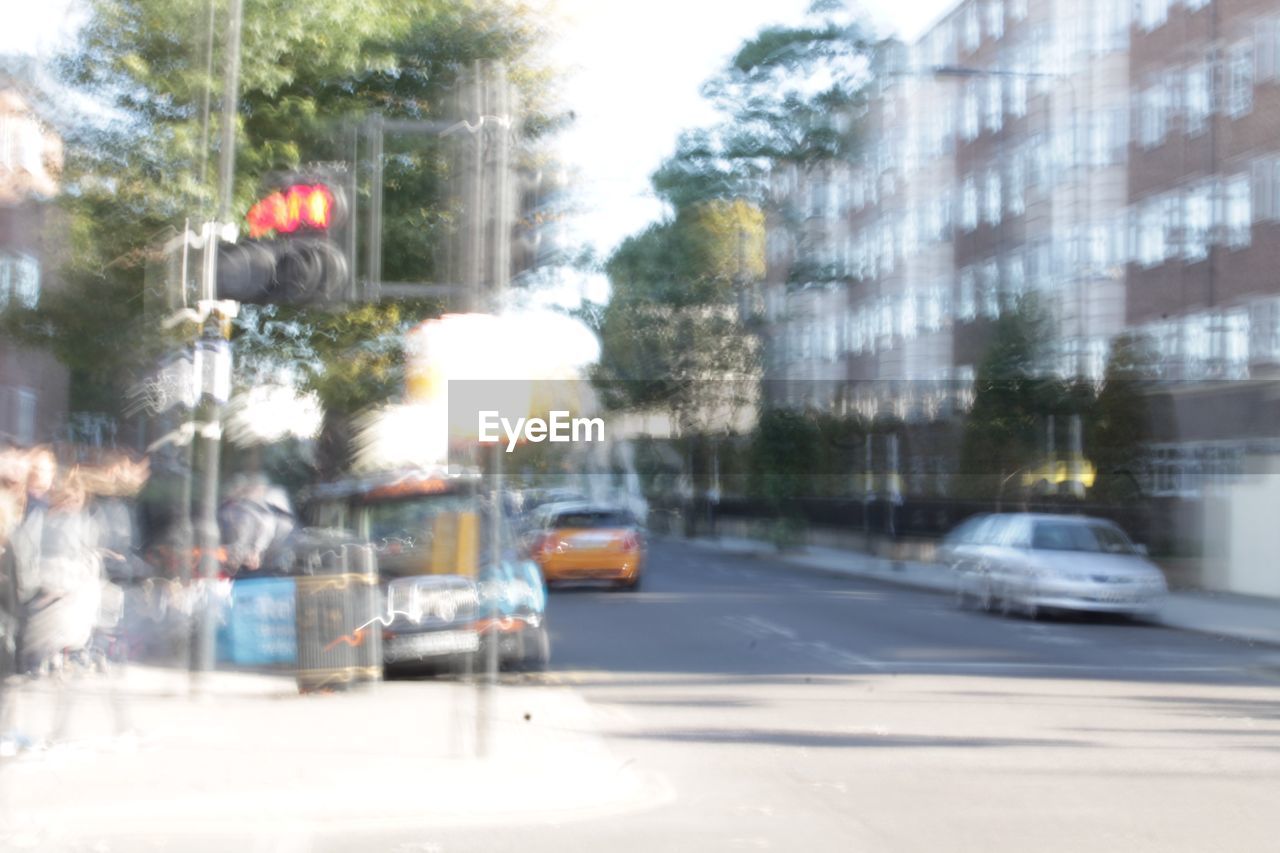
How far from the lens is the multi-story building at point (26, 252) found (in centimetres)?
2232

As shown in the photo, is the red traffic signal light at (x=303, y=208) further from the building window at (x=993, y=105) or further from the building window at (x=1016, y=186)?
the building window at (x=993, y=105)

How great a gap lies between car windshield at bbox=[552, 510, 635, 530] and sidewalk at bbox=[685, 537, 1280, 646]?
6233 mm

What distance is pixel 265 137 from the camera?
21.4 m

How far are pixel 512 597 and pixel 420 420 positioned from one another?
845 cm

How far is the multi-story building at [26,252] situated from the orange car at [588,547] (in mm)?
8106

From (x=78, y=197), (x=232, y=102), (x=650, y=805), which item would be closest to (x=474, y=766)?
(x=650, y=805)

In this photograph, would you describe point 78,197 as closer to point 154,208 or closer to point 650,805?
point 154,208

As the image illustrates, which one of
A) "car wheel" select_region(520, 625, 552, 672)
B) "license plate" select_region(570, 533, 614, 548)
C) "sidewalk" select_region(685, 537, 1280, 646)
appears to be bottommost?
"sidewalk" select_region(685, 537, 1280, 646)

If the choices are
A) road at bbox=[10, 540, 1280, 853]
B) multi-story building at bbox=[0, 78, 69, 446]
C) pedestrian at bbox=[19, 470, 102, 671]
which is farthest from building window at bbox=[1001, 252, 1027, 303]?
pedestrian at bbox=[19, 470, 102, 671]

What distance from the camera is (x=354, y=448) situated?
2428 cm

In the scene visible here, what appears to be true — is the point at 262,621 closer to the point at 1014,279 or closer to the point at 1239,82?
the point at 1239,82

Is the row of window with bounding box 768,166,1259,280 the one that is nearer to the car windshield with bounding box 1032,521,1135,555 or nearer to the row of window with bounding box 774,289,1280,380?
the row of window with bounding box 774,289,1280,380

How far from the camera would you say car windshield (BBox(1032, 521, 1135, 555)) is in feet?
69.6

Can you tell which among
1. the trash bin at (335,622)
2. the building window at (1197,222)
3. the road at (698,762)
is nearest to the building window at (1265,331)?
the building window at (1197,222)
